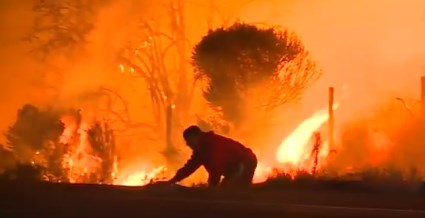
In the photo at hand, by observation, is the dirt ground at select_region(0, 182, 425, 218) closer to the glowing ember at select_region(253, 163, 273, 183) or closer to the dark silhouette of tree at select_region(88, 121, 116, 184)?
the glowing ember at select_region(253, 163, 273, 183)

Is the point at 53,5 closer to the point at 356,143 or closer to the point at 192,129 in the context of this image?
the point at 356,143

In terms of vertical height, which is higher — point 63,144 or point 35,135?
point 35,135

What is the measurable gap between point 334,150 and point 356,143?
563mm

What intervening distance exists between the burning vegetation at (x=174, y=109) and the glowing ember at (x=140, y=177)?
0.04 meters

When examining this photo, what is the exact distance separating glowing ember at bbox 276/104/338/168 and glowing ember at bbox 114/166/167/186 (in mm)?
2449

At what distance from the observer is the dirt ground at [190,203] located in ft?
28.4

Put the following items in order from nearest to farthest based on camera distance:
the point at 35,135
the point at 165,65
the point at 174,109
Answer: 1. the point at 35,135
2. the point at 165,65
3. the point at 174,109

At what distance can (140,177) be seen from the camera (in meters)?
18.8

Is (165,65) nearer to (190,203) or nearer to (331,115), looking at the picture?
(331,115)

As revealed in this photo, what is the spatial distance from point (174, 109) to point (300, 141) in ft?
10.1

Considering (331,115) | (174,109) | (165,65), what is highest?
(165,65)

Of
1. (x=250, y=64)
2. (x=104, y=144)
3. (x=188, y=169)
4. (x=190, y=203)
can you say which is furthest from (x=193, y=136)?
(x=104, y=144)

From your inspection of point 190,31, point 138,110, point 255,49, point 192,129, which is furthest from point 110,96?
point 192,129

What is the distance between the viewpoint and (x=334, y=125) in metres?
18.8
